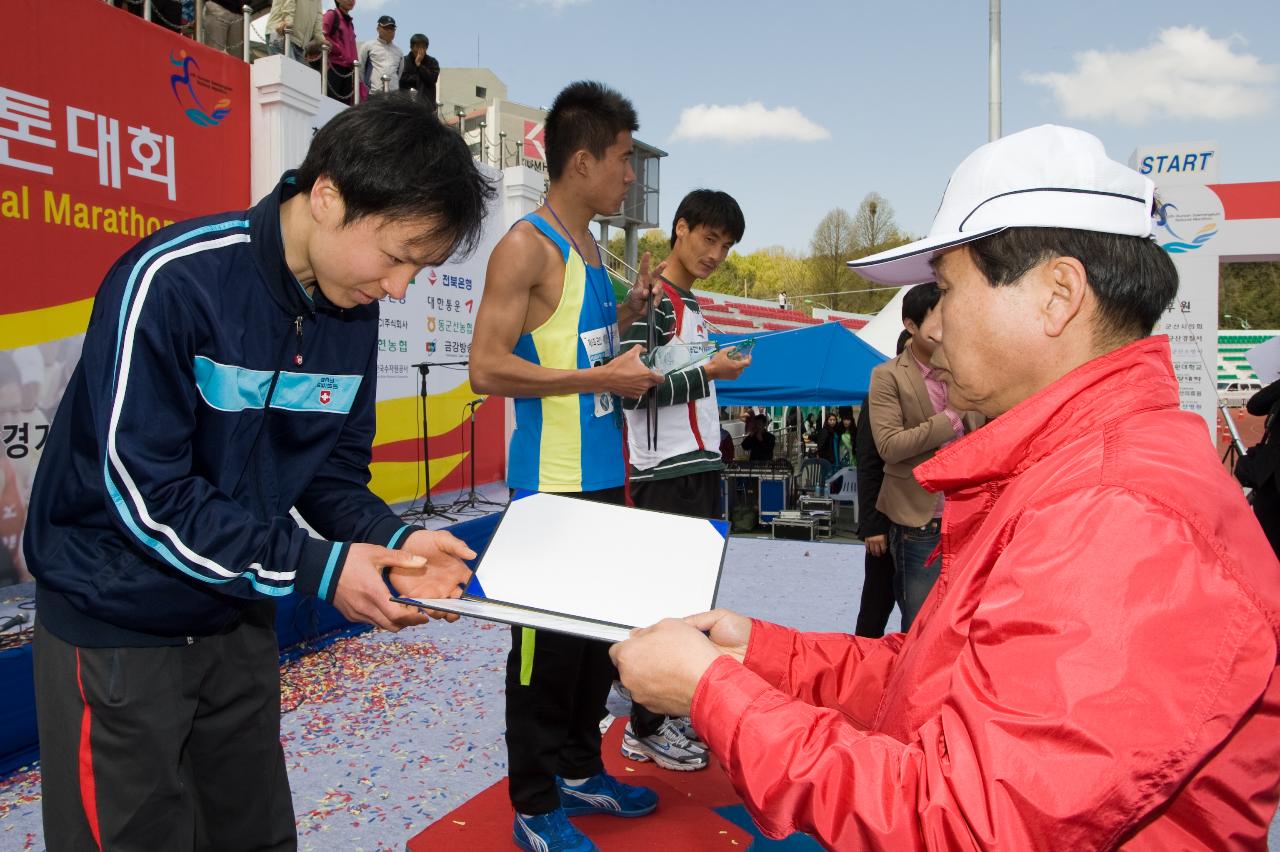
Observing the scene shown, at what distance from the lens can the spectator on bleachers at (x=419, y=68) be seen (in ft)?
32.9

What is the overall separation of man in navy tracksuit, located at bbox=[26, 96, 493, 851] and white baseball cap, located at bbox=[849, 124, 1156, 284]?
86 centimetres

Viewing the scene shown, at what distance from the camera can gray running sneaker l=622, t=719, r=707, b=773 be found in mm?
2871

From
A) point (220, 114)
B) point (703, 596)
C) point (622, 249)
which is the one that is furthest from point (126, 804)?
point (622, 249)

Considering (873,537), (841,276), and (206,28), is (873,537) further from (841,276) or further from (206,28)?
(841,276)

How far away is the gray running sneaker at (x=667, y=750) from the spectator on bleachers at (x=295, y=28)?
23.1 ft

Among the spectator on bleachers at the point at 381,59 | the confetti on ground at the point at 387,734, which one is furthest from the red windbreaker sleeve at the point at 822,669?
the spectator on bleachers at the point at 381,59

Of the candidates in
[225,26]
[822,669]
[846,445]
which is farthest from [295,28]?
[846,445]

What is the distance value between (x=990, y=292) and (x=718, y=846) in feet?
6.38

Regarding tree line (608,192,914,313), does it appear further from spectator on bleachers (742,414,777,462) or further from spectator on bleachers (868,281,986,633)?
spectator on bleachers (868,281,986,633)

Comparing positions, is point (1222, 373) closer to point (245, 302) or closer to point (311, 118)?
point (311, 118)

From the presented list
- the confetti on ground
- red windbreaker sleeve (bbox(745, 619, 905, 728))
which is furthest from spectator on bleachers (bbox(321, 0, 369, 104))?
red windbreaker sleeve (bbox(745, 619, 905, 728))

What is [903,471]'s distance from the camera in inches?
123

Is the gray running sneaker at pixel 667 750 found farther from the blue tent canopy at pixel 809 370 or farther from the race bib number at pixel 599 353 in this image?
the blue tent canopy at pixel 809 370

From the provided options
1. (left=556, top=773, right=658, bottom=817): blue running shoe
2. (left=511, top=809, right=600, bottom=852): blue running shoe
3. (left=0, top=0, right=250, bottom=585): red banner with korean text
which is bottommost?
(left=556, top=773, right=658, bottom=817): blue running shoe
